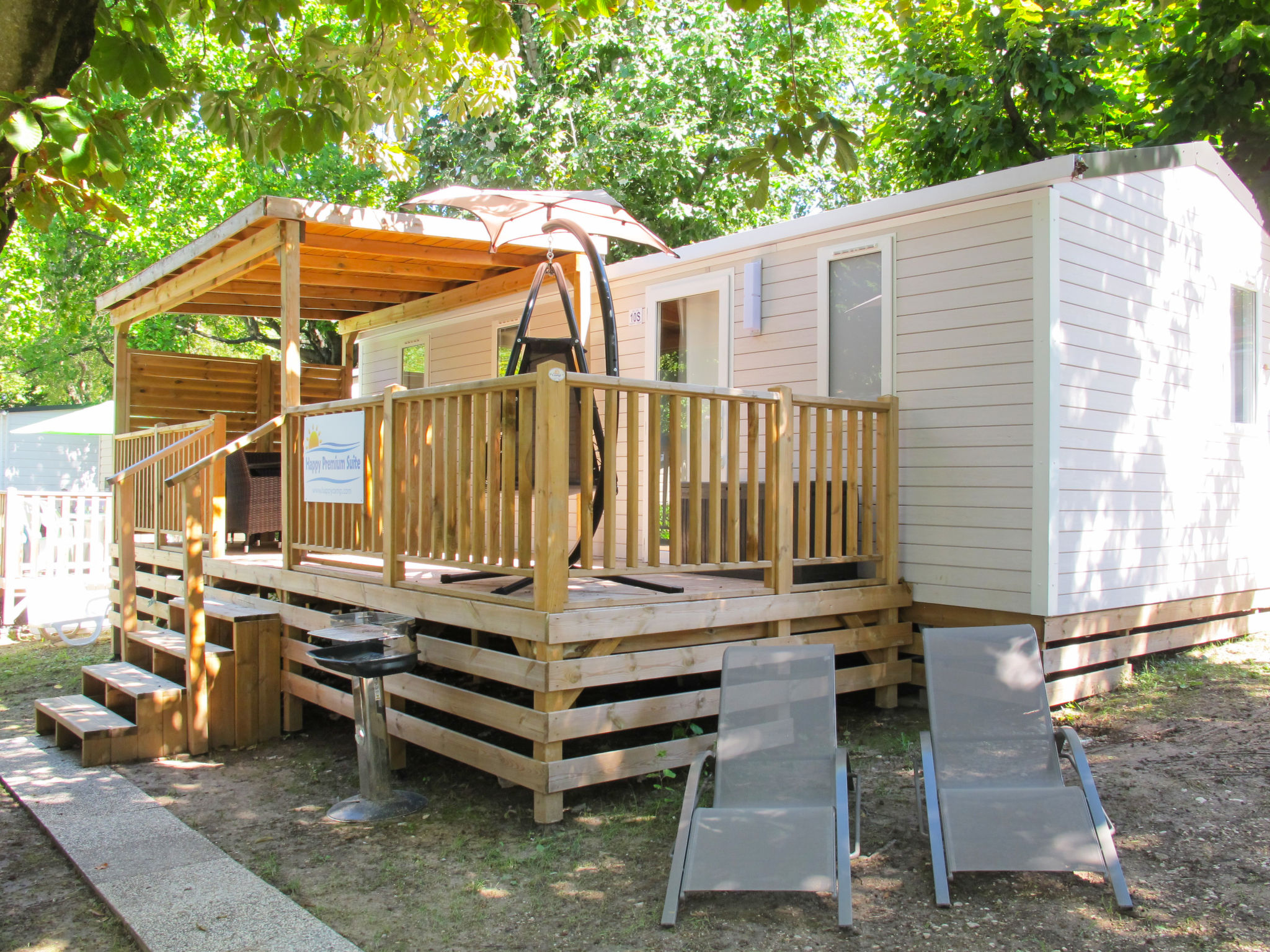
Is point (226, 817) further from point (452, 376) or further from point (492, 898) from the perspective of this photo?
point (452, 376)

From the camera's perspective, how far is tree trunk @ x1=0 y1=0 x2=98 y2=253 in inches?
94.4

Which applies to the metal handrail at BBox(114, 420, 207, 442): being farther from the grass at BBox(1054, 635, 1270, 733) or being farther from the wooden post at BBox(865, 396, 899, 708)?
the grass at BBox(1054, 635, 1270, 733)

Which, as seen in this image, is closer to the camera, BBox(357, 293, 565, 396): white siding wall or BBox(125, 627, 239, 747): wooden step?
BBox(125, 627, 239, 747): wooden step

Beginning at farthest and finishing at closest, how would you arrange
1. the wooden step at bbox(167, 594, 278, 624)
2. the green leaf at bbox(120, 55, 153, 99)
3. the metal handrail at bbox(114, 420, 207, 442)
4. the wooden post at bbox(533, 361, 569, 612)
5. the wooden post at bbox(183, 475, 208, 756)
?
the metal handrail at bbox(114, 420, 207, 442) < the wooden step at bbox(167, 594, 278, 624) < the wooden post at bbox(183, 475, 208, 756) < the wooden post at bbox(533, 361, 569, 612) < the green leaf at bbox(120, 55, 153, 99)

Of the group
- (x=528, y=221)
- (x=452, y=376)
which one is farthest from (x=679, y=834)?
(x=452, y=376)

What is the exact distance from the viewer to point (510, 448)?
4559 millimetres

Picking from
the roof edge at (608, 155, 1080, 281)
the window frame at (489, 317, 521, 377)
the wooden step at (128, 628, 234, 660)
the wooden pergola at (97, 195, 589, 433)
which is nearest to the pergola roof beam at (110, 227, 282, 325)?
the wooden pergola at (97, 195, 589, 433)

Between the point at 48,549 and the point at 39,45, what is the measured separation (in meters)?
9.81

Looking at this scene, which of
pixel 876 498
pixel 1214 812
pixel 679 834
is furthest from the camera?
pixel 876 498

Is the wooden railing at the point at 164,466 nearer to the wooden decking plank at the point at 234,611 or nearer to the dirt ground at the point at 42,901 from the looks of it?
the wooden decking plank at the point at 234,611

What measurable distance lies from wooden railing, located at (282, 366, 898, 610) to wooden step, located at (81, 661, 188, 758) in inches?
43.5

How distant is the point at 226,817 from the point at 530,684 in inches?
66.0

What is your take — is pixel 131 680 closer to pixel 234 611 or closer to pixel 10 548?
pixel 234 611

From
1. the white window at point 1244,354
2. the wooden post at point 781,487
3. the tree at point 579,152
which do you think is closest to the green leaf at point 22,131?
the wooden post at point 781,487
